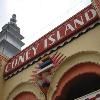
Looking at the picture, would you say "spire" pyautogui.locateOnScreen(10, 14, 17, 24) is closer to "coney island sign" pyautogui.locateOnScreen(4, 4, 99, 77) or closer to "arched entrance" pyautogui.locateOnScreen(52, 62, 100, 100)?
"coney island sign" pyautogui.locateOnScreen(4, 4, 99, 77)

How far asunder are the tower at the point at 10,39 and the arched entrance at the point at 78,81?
14.2m

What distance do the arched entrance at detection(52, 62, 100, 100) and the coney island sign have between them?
4.02ft

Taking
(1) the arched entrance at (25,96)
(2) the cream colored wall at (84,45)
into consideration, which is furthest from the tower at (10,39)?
(2) the cream colored wall at (84,45)

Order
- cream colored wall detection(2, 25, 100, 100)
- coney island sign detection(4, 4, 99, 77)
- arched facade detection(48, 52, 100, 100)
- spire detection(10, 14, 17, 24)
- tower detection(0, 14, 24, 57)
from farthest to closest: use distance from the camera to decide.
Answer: spire detection(10, 14, 17, 24)
tower detection(0, 14, 24, 57)
coney island sign detection(4, 4, 99, 77)
cream colored wall detection(2, 25, 100, 100)
arched facade detection(48, 52, 100, 100)

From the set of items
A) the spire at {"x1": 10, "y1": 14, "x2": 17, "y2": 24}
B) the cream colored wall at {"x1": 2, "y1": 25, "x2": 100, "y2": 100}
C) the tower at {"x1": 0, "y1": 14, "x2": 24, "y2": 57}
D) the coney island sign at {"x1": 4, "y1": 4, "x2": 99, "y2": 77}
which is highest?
the spire at {"x1": 10, "y1": 14, "x2": 17, "y2": 24}

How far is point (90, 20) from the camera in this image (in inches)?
296

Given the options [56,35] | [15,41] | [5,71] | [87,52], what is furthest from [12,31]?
[87,52]

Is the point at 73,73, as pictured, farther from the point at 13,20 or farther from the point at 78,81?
the point at 13,20

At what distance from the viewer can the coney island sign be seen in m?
7.74

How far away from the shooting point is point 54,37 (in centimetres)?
855

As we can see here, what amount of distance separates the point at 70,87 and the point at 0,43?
15.8 meters

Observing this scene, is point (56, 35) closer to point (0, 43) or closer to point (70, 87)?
point (70, 87)

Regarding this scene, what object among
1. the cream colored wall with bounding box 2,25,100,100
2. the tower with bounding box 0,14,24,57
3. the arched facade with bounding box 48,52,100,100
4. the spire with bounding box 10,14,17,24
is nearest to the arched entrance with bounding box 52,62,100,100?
the arched facade with bounding box 48,52,100,100

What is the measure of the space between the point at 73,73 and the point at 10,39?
1605cm
